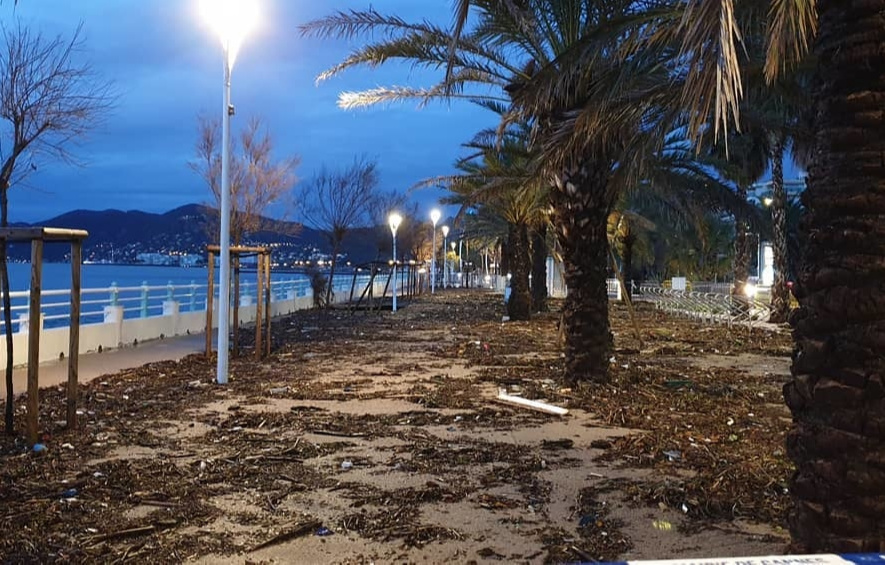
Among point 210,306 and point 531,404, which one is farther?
point 210,306

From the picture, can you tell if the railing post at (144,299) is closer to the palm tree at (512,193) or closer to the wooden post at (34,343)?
the palm tree at (512,193)

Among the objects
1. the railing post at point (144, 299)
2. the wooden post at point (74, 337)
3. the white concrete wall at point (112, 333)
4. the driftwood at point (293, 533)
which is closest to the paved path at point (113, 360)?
the white concrete wall at point (112, 333)

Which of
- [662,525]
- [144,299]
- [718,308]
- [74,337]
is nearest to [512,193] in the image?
[718,308]

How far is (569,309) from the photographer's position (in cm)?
1049

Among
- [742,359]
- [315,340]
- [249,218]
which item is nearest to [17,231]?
[315,340]

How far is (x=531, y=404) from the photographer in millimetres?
8648

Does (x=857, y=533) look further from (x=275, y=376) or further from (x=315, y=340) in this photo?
(x=315, y=340)

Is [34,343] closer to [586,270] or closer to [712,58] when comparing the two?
[712,58]

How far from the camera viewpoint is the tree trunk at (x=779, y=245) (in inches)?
840

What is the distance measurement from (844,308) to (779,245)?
2062 centimetres

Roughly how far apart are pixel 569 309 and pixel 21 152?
10036 millimetres

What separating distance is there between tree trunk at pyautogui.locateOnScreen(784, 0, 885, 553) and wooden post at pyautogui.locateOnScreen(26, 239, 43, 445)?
19.2 ft

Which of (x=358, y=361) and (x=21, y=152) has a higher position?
(x=21, y=152)

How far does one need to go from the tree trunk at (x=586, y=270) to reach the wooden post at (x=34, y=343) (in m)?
6.45
